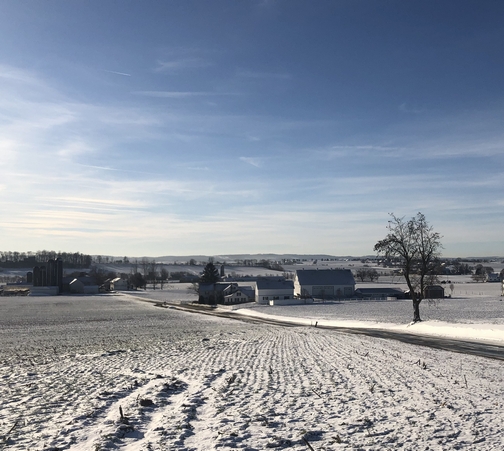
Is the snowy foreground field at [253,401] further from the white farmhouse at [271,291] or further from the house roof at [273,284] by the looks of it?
the house roof at [273,284]

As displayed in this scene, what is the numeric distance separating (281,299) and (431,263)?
4399cm

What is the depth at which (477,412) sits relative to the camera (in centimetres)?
1134

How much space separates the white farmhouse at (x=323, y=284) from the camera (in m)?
98.1

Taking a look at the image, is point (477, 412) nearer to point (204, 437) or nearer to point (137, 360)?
point (204, 437)

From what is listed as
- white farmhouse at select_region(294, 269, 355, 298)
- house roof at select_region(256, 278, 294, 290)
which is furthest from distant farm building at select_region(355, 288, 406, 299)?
house roof at select_region(256, 278, 294, 290)

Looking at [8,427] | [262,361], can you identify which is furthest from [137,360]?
[8,427]

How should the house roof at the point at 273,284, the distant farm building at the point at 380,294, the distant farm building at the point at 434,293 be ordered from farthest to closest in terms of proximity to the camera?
the distant farm building at the point at 380,294, the distant farm building at the point at 434,293, the house roof at the point at 273,284

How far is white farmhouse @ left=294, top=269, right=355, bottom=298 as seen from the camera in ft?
322

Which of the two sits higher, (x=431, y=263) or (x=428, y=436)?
(x=431, y=263)

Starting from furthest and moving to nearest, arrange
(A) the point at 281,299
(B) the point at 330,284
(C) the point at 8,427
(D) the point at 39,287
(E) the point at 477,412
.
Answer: (D) the point at 39,287, (B) the point at 330,284, (A) the point at 281,299, (E) the point at 477,412, (C) the point at 8,427

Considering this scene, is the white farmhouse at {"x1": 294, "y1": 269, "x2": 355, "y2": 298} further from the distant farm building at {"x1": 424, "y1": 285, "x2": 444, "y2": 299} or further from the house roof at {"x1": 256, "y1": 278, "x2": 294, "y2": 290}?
the distant farm building at {"x1": 424, "y1": 285, "x2": 444, "y2": 299}

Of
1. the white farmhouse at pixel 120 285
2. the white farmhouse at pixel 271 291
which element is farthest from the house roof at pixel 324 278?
the white farmhouse at pixel 120 285

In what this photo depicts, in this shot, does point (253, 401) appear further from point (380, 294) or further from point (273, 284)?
point (380, 294)

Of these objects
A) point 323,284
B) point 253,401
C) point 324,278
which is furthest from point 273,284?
point 253,401
